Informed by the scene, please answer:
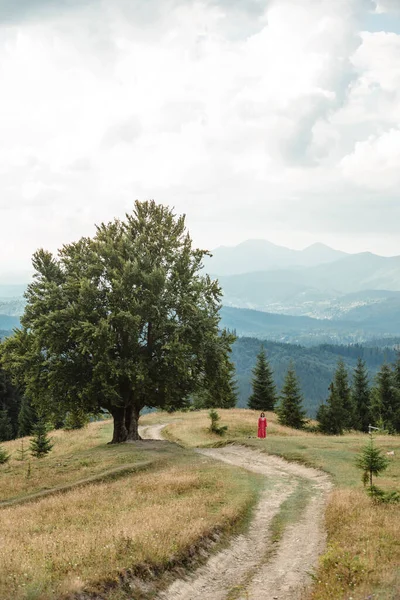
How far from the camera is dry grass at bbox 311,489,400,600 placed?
1038 cm

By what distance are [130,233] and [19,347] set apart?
39.8 feet

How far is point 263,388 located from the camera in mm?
74688

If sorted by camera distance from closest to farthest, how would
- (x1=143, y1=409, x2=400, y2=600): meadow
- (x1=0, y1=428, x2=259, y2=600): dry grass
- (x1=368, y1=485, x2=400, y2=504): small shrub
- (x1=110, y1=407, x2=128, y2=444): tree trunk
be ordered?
1. (x1=143, y1=409, x2=400, y2=600): meadow
2. (x1=0, y1=428, x2=259, y2=600): dry grass
3. (x1=368, y1=485, x2=400, y2=504): small shrub
4. (x1=110, y1=407, x2=128, y2=444): tree trunk

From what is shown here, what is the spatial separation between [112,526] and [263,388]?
6151cm

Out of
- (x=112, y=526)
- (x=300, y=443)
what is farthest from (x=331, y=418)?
(x=112, y=526)

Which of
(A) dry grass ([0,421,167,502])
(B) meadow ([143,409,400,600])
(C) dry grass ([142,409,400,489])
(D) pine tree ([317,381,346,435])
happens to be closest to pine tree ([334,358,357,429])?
(D) pine tree ([317,381,346,435])

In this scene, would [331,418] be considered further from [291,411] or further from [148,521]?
[148,521]

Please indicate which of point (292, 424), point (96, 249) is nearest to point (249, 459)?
point (96, 249)

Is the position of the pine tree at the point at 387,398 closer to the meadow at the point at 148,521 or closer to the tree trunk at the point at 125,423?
the meadow at the point at 148,521

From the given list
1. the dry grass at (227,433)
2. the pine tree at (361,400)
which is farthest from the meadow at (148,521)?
the pine tree at (361,400)

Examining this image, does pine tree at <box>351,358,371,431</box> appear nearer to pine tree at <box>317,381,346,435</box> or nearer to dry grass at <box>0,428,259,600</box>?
pine tree at <box>317,381,346,435</box>

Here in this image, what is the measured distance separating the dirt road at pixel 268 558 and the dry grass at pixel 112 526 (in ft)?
2.62

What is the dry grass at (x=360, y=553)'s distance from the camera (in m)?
10.4

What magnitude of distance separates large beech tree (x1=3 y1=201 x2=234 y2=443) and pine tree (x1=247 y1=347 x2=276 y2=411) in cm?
3804
